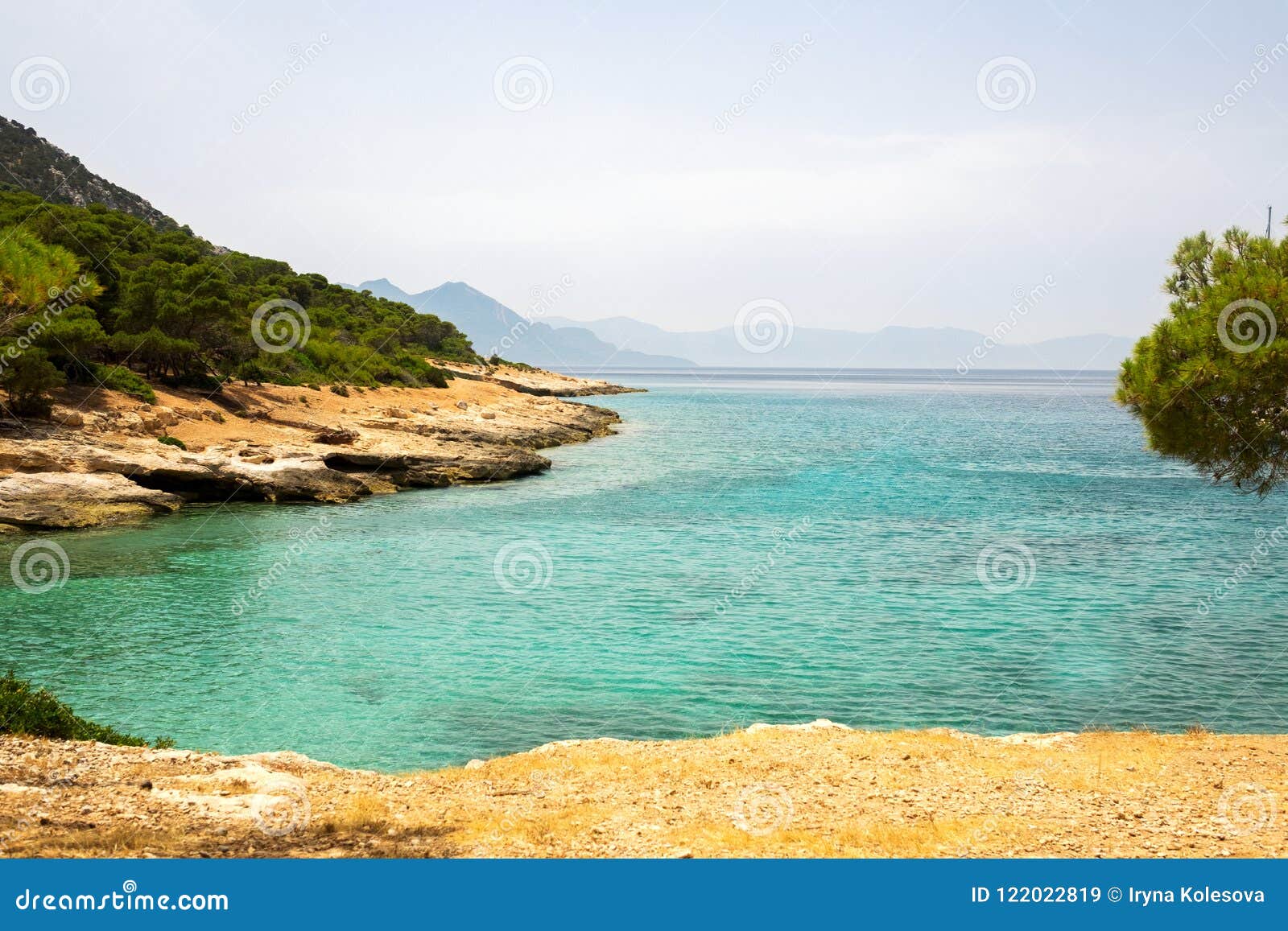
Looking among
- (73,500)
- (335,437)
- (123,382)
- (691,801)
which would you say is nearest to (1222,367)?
(691,801)

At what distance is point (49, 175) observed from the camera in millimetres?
86062

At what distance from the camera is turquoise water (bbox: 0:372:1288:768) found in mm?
16141

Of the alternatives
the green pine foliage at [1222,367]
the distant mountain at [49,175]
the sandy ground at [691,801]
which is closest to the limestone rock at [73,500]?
the sandy ground at [691,801]

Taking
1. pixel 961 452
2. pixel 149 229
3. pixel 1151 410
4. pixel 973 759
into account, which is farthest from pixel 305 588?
pixel 961 452

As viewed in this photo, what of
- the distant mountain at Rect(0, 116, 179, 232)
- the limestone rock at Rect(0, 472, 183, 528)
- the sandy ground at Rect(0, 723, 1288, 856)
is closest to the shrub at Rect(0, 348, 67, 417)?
the limestone rock at Rect(0, 472, 183, 528)

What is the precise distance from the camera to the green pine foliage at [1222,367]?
12844 millimetres

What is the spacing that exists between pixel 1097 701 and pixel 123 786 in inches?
629

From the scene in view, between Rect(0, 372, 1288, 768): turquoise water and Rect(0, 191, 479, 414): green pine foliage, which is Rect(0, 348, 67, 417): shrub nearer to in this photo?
Rect(0, 191, 479, 414): green pine foliage

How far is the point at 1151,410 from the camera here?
14.6m

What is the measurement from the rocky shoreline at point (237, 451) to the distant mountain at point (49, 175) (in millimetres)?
41753

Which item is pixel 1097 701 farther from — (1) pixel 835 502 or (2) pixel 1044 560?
(1) pixel 835 502

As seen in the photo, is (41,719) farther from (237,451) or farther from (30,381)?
(237,451)

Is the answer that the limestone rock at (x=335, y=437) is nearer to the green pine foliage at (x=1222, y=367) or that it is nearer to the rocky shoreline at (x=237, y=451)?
the rocky shoreline at (x=237, y=451)

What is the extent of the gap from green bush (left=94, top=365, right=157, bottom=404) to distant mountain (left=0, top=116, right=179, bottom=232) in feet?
143
